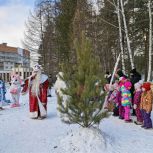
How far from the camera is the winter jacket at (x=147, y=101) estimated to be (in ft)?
31.5

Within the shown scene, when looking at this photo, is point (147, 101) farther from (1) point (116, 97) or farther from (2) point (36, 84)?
(2) point (36, 84)

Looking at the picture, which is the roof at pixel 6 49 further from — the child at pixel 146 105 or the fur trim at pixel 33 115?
the child at pixel 146 105

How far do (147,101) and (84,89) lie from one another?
2604 mm

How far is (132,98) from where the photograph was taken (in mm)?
11492

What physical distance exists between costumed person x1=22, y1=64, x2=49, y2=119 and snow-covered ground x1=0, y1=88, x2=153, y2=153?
3.84 feet

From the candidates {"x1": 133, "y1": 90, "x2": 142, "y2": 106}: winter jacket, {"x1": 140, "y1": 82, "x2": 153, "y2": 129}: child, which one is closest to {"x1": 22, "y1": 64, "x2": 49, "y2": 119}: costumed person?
{"x1": 133, "y1": 90, "x2": 142, "y2": 106}: winter jacket

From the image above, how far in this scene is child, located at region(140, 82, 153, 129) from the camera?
9602mm

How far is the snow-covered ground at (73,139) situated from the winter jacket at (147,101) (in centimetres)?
56

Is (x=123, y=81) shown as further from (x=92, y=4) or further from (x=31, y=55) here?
(x=31, y=55)

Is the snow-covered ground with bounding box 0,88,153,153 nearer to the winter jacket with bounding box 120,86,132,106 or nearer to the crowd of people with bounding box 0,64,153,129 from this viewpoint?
the crowd of people with bounding box 0,64,153,129

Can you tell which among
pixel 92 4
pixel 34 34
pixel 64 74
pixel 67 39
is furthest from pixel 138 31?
pixel 64 74

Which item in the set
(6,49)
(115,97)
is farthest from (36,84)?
(6,49)

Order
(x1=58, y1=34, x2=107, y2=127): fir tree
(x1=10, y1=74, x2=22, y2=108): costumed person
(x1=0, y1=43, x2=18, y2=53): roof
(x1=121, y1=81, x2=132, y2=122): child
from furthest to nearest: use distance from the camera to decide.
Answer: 1. (x1=0, y1=43, x2=18, y2=53): roof
2. (x1=10, y1=74, x2=22, y2=108): costumed person
3. (x1=121, y1=81, x2=132, y2=122): child
4. (x1=58, y1=34, x2=107, y2=127): fir tree

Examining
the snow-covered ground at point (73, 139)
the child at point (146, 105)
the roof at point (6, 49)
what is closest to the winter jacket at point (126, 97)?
the snow-covered ground at point (73, 139)
